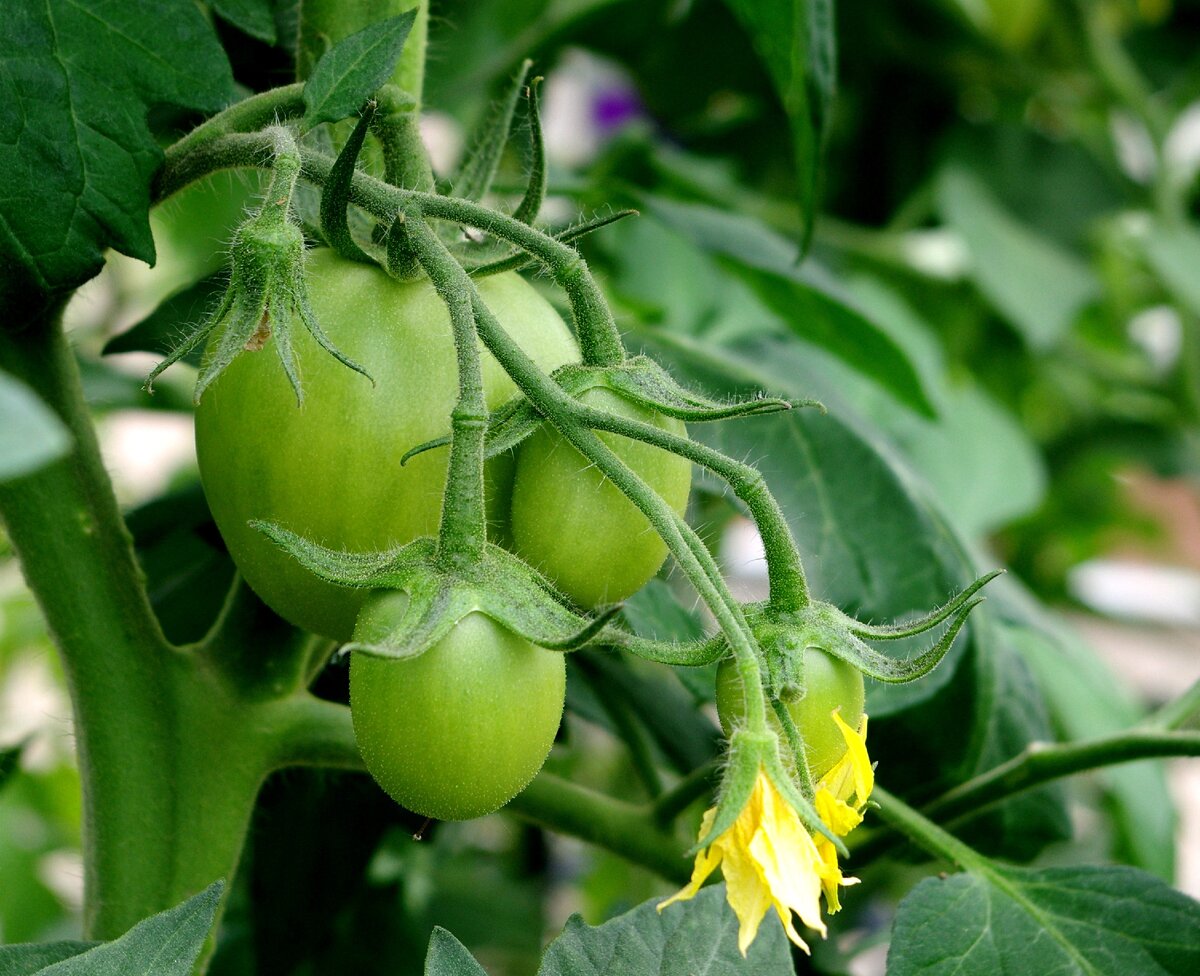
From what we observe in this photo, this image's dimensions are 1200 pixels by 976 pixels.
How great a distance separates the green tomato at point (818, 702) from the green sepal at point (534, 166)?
0.13 meters

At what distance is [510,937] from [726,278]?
462mm

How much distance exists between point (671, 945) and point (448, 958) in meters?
0.06

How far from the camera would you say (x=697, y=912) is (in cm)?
34

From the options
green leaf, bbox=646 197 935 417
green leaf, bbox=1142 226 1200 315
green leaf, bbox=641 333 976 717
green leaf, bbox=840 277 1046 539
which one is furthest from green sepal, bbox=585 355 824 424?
green leaf, bbox=1142 226 1200 315

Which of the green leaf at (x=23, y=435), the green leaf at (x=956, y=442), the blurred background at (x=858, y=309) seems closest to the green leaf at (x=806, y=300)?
the blurred background at (x=858, y=309)

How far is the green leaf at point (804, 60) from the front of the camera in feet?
1.49

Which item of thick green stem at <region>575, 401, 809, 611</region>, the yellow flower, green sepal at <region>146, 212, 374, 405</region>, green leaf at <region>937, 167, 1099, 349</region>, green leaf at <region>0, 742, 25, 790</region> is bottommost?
green leaf at <region>937, 167, 1099, 349</region>

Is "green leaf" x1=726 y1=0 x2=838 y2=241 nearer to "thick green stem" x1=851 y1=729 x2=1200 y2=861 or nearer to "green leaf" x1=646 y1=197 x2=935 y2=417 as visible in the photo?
"green leaf" x1=646 y1=197 x2=935 y2=417

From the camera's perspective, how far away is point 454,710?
28 cm

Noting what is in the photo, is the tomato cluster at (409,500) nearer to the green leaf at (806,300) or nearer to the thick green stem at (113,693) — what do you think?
the thick green stem at (113,693)

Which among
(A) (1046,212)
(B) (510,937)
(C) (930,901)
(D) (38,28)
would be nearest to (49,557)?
(D) (38,28)

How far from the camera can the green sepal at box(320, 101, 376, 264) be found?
0.28 metres

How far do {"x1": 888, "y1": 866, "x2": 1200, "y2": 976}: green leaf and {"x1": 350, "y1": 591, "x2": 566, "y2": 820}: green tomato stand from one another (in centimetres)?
15

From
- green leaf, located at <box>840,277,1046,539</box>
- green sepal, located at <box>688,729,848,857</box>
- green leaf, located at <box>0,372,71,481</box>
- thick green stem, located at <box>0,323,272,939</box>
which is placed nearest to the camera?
green leaf, located at <box>0,372,71,481</box>
